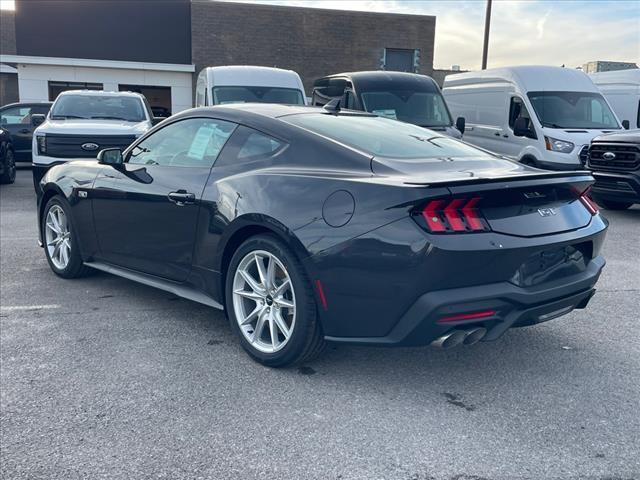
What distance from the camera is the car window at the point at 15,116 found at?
1542cm

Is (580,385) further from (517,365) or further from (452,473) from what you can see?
(452,473)

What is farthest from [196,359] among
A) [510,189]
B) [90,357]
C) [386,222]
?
[510,189]

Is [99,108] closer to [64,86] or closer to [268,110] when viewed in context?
[268,110]

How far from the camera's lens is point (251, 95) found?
11703 mm

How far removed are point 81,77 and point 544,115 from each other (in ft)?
65.1

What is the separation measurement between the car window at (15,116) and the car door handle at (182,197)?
1278 cm

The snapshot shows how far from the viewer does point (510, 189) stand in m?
3.30

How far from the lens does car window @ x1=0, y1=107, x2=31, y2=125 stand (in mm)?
15422

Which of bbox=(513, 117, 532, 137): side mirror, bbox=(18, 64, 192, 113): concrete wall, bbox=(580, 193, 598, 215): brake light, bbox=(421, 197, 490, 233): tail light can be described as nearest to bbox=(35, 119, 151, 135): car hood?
bbox=(513, 117, 532, 137): side mirror

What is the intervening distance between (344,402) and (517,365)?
3.81 ft

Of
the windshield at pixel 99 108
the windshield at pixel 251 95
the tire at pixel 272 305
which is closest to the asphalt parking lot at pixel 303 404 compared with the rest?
the tire at pixel 272 305

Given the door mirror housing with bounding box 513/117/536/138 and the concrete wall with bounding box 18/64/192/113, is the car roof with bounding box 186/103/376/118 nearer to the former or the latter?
the door mirror housing with bounding box 513/117/536/138

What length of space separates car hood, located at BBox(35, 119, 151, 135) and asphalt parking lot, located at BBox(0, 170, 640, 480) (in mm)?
5392

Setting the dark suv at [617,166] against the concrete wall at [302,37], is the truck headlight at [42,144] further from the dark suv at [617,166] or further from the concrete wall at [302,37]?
the concrete wall at [302,37]
